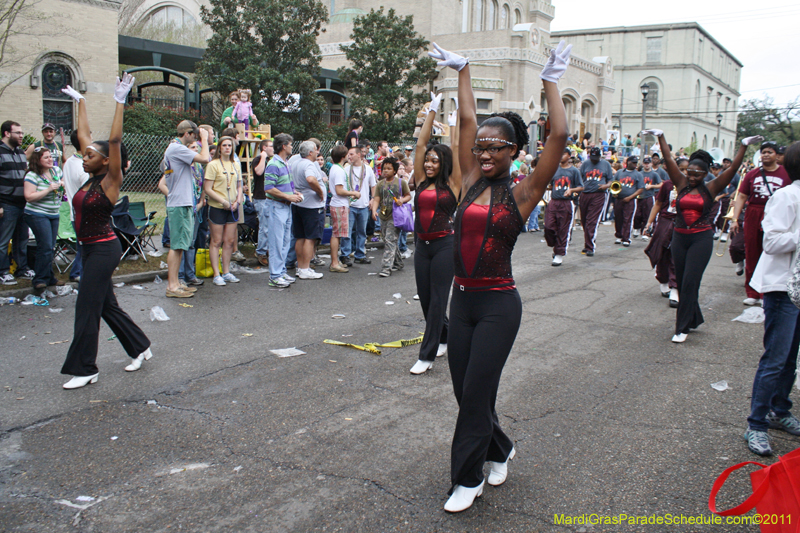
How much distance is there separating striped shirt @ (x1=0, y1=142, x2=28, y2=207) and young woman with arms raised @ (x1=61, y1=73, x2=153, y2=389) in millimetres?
3615

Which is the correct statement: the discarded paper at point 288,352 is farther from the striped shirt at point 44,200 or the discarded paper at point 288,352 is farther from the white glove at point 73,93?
the striped shirt at point 44,200

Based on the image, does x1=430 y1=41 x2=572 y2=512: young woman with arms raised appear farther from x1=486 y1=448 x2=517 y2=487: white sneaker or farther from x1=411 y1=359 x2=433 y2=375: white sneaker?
x1=411 y1=359 x2=433 y2=375: white sneaker

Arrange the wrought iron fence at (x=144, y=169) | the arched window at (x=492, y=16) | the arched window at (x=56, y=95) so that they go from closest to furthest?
the wrought iron fence at (x=144, y=169), the arched window at (x=56, y=95), the arched window at (x=492, y=16)

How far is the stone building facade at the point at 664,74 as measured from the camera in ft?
212

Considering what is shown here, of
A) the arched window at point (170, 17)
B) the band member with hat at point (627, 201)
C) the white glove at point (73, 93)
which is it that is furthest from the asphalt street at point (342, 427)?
the arched window at point (170, 17)

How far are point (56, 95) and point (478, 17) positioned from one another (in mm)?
27410

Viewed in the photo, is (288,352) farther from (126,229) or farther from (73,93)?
(126,229)

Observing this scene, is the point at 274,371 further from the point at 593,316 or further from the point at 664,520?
the point at 593,316

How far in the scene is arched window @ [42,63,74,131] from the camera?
20.5 metres

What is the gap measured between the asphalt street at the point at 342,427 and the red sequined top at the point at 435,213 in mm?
1278

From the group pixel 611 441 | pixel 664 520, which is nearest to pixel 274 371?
pixel 611 441

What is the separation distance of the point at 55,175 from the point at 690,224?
26.4ft

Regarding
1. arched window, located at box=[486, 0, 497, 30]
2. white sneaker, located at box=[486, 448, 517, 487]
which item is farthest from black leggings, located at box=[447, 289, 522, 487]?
arched window, located at box=[486, 0, 497, 30]

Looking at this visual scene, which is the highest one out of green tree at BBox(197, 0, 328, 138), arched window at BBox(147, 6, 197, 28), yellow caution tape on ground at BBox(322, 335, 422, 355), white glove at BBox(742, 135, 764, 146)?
arched window at BBox(147, 6, 197, 28)
